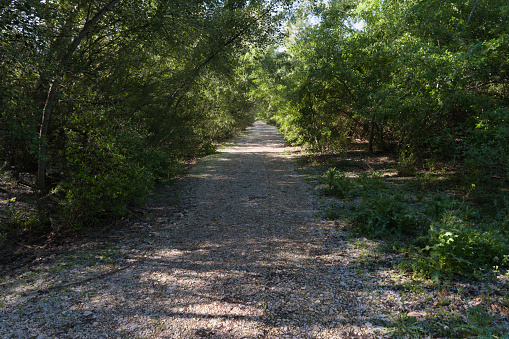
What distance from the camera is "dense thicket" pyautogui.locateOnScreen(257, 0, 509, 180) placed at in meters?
6.34

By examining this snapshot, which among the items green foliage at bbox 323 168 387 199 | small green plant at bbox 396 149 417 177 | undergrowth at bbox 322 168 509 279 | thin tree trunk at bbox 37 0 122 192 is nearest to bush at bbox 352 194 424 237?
undergrowth at bbox 322 168 509 279

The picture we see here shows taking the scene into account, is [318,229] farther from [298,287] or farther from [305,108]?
[305,108]

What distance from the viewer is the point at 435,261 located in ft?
11.8

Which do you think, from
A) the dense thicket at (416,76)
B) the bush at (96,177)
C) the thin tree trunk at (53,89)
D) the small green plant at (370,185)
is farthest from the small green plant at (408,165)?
the thin tree trunk at (53,89)

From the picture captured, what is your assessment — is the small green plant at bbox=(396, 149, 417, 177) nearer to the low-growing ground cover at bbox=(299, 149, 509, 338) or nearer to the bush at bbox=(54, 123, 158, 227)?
the low-growing ground cover at bbox=(299, 149, 509, 338)

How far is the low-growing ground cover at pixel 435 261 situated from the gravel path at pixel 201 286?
34 cm

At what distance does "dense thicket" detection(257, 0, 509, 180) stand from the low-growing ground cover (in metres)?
1.30

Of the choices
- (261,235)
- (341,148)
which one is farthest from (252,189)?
(341,148)

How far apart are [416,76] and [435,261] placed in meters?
5.42

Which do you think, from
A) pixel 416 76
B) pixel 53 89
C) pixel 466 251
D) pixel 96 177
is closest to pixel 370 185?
pixel 416 76

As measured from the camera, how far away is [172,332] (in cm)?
284

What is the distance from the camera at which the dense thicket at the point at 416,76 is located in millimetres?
6340

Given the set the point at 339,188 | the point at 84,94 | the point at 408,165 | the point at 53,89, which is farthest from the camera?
the point at 408,165

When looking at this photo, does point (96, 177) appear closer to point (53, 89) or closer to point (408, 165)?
point (53, 89)
